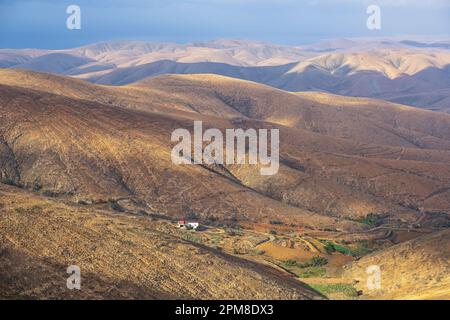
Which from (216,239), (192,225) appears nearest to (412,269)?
(216,239)

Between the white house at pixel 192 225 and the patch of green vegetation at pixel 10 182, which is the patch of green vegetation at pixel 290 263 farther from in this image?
the patch of green vegetation at pixel 10 182

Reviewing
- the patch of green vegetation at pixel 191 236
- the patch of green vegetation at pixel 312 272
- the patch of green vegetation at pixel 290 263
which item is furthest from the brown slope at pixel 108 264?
the patch of green vegetation at pixel 191 236

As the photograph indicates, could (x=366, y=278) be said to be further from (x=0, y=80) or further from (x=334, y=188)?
(x=0, y=80)

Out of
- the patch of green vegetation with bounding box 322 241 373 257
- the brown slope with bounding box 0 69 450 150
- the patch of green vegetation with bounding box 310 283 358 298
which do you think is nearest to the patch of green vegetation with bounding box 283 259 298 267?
the patch of green vegetation with bounding box 322 241 373 257

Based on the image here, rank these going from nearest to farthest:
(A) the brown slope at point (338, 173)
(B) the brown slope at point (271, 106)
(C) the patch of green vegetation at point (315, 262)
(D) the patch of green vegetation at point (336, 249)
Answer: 1. (C) the patch of green vegetation at point (315, 262)
2. (D) the patch of green vegetation at point (336, 249)
3. (A) the brown slope at point (338, 173)
4. (B) the brown slope at point (271, 106)

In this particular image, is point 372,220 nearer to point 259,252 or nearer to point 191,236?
point 259,252
